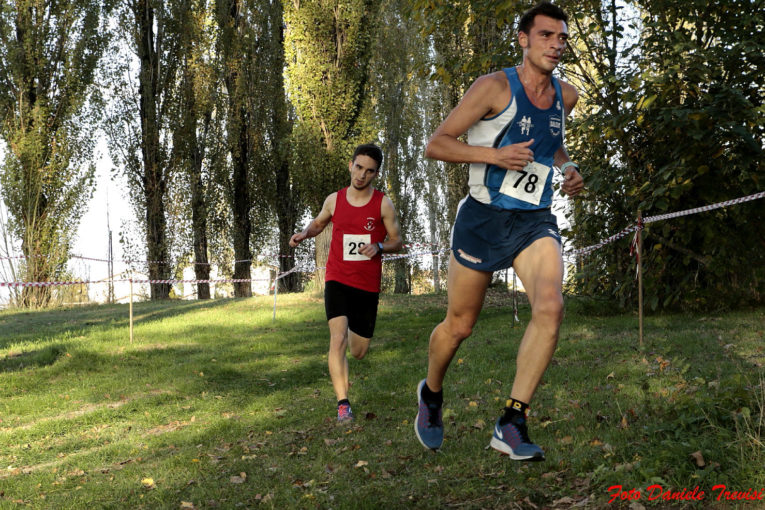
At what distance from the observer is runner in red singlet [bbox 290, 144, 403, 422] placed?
6.64 meters

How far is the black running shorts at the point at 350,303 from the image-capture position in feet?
22.0

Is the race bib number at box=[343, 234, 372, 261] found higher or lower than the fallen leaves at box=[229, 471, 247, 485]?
higher

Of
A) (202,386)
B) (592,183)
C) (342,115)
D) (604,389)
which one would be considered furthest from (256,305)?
(604,389)

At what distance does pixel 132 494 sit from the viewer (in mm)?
5164

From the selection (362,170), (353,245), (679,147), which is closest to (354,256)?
(353,245)

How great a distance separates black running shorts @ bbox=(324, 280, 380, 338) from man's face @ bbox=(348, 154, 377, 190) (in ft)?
3.26

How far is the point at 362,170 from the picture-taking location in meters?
6.65

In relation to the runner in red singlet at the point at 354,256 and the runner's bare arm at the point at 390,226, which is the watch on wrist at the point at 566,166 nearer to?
the runner in red singlet at the point at 354,256

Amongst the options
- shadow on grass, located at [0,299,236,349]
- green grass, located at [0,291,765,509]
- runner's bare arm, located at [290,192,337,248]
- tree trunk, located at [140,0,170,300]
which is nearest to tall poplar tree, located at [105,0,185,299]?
tree trunk, located at [140,0,170,300]

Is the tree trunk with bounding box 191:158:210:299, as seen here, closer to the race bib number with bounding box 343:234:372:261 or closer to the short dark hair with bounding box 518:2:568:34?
the race bib number with bounding box 343:234:372:261

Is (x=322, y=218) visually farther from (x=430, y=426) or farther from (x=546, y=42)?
(x=546, y=42)

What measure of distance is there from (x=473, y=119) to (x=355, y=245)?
9.82 feet

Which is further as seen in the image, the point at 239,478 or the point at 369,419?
the point at 369,419

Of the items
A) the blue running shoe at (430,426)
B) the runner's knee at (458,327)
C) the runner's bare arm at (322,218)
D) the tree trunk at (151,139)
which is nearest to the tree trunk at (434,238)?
the tree trunk at (151,139)
